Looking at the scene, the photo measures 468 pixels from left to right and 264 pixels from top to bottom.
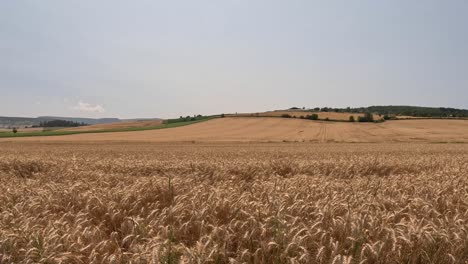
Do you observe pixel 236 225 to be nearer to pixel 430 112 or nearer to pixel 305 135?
pixel 305 135

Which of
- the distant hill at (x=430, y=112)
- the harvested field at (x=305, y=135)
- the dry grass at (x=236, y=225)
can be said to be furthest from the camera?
the distant hill at (x=430, y=112)

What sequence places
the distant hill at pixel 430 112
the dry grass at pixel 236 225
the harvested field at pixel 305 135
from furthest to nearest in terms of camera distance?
the distant hill at pixel 430 112, the harvested field at pixel 305 135, the dry grass at pixel 236 225

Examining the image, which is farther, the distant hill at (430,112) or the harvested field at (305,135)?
the distant hill at (430,112)

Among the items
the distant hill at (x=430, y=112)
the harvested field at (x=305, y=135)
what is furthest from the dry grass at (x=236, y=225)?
the distant hill at (x=430, y=112)

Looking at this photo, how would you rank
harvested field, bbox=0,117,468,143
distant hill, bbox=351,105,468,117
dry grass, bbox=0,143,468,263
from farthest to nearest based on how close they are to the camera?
distant hill, bbox=351,105,468,117
harvested field, bbox=0,117,468,143
dry grass, bbox=0,143,468,263

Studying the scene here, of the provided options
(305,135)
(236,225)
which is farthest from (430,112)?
(236,225)

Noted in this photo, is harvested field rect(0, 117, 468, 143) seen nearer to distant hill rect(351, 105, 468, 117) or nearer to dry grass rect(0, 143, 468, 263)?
distant hill rect(351, 105, 468, 117)

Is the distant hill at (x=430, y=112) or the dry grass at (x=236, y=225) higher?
the distant hill at (x=430, y=112)

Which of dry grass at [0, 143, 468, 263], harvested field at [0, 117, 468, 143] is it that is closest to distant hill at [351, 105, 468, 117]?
harvested field at [0, 117, 468, 143]

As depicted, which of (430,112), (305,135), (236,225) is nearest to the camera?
(236,225)

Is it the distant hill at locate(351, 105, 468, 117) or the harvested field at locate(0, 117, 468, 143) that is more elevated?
the distant hill at locate(351, 105, 468, 117)

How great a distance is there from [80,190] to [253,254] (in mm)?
4711

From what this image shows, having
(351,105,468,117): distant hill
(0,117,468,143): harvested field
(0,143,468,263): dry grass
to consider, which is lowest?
(0,117,468,143): harvested field

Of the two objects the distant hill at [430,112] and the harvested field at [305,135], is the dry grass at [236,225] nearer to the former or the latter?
the harvested field at [305,135]
